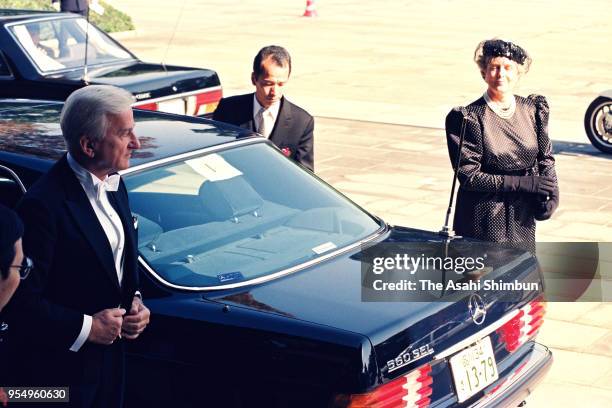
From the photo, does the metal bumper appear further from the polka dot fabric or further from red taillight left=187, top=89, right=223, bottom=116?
red taillight left=187, top=89, right=223, bottom=116

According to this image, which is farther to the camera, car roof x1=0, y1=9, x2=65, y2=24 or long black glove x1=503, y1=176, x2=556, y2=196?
car roof x1=0, y1=9, x2=65, y2=24

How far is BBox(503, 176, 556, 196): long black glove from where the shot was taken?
5949 millimetres

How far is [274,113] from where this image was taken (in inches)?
272

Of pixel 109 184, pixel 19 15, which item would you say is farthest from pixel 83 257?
pixel 19 15

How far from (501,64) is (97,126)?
262 cm

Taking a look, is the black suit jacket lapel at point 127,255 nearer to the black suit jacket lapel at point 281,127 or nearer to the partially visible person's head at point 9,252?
the partially visible person's head at point 9,252

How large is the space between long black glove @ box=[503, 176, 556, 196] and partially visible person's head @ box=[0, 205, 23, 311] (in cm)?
312

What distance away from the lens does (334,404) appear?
415 centimetres

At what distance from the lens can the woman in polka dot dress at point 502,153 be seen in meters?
5.89

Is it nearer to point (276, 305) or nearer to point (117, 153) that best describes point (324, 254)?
point (276, 305)

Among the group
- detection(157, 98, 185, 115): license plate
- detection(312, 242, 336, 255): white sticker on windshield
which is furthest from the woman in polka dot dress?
detection(157, 98, 185, 115): license plate

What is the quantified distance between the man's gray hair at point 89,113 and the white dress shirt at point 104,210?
0.33 ft

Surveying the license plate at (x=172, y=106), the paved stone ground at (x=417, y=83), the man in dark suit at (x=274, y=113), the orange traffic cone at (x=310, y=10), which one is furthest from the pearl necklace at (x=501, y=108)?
the orange traffic cone at (x=310, y=10)

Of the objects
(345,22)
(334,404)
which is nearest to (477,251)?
(334,404)
